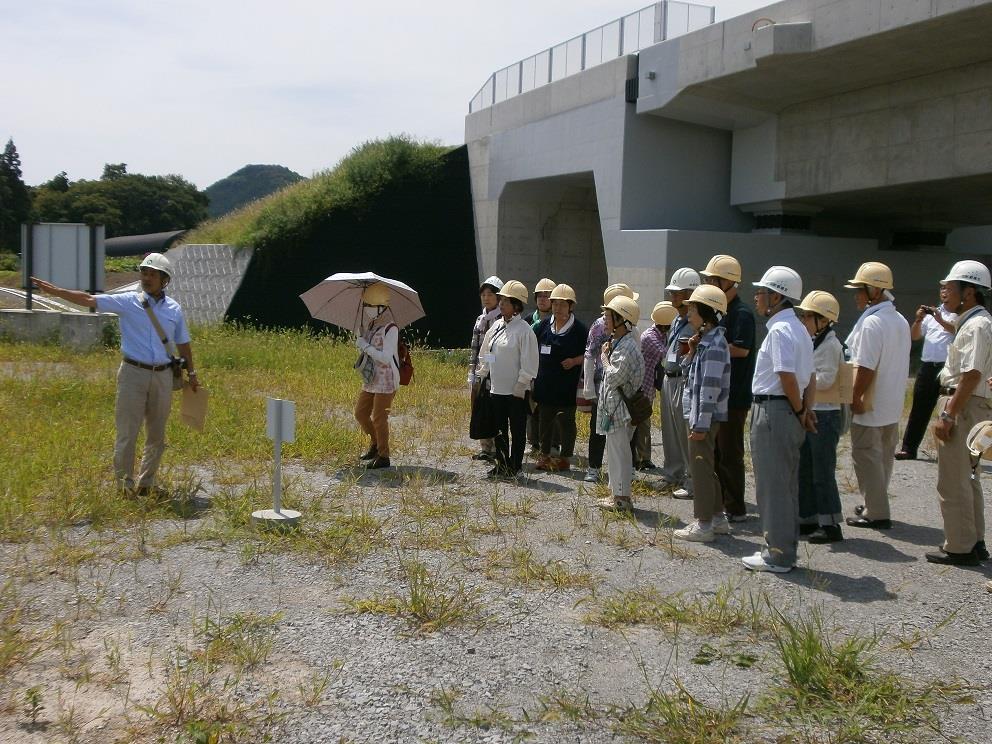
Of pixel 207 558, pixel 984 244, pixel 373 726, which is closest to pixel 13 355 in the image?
pixel 207 558

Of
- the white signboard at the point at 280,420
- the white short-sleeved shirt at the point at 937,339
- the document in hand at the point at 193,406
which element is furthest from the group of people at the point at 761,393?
the white short-sleeved shirt at the point at 937,339

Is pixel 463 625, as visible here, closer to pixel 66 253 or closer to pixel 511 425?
pixel 511 425

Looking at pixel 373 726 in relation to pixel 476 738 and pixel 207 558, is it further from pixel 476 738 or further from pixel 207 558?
pixel 207 558

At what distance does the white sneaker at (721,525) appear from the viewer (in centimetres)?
697

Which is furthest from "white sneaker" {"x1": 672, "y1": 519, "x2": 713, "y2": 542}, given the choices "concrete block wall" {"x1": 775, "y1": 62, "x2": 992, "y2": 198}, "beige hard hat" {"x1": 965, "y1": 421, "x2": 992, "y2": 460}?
"concrete block wall" {"x1": 775, "y1": 62, "x2": 992, "y2": 198}

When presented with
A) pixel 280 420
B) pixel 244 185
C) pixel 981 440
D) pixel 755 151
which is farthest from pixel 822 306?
pixel 244 185

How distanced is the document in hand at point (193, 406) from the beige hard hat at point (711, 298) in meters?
3.91

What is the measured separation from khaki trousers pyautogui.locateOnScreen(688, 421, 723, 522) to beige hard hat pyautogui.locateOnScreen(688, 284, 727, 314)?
791mm

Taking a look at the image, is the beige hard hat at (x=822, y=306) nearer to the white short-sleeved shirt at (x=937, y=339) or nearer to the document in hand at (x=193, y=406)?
the white short-sleeved shirt at (x=937, y=339)

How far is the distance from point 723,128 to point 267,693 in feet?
58.8

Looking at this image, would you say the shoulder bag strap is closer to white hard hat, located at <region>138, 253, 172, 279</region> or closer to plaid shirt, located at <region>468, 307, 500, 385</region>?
white hard hat, located at <region>138, 253, 172, 279</region>

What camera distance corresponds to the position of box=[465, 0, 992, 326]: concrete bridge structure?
15.4m

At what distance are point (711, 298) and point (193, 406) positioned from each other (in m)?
4.10

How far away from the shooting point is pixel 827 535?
688cm
